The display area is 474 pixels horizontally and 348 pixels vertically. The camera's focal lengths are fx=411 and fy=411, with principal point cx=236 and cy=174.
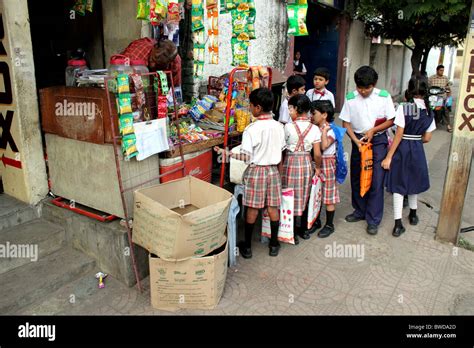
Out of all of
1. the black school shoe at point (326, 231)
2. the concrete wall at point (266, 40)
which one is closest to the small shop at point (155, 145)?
the black school shoe at point (326, 231)

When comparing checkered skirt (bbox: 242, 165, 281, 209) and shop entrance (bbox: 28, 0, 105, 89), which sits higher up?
shop entrance (bbox: 28, 0, 105, 89)

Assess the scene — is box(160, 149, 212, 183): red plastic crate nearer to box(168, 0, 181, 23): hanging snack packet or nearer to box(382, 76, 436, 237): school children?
box(168, 0, 181, 23): hanging snack packet

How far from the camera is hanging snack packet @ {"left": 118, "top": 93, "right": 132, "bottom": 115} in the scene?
134 inches

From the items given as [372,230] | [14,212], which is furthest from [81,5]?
[372,230]

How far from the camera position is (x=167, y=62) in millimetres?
3939

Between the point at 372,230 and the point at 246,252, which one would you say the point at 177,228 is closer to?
the point at 246,252

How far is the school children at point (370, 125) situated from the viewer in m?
4.46

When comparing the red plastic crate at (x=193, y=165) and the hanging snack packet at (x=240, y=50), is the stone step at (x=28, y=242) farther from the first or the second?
the hanging snack packet at (x=240, y=50)

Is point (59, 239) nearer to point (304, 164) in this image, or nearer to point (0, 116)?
point (0, 116)

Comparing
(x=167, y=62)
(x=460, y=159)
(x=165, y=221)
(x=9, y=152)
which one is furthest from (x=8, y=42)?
(x=460, y=159)

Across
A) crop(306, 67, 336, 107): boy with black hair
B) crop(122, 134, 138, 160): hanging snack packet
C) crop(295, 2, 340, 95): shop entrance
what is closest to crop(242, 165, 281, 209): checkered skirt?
crop(122, 134, 138, 160): hanging snack packet

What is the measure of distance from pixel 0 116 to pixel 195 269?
2.60 m

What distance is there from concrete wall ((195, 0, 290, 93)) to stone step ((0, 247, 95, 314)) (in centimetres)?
380

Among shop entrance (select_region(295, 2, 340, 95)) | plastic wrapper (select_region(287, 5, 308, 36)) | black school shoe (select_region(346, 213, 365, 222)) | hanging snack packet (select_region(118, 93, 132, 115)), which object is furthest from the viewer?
shop entrance (select_region(295, 2, 340, 95))
